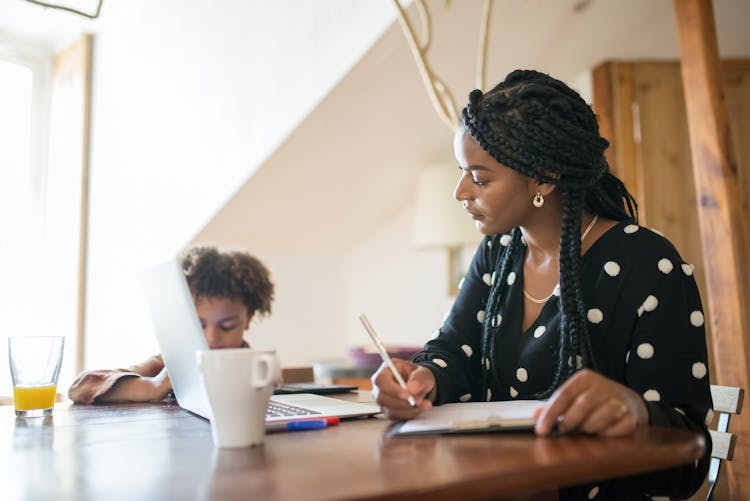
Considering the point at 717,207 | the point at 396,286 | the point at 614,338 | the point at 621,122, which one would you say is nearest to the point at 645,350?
the point at 614,338

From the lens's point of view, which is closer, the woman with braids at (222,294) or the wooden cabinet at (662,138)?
the woman with braids at (222,294)

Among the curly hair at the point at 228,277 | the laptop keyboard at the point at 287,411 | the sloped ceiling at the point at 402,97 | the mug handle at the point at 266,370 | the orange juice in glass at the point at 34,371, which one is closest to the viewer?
the mug handle at the point at 266,370

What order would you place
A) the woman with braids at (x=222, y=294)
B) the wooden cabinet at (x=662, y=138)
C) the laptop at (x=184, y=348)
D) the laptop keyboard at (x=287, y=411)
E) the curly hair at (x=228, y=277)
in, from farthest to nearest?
1. the wooden cabinet at (x=662, y=138)
2. the curly hair at (x=228, y=277)
3. the woman with braids at (x=222, y=294)
4. the laptop keyboard at (x=287, y=411)
5. the laptop at (x=184, y=348)

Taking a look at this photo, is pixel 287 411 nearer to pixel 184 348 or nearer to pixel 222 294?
pixel 184 348

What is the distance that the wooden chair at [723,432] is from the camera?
1.24 meters

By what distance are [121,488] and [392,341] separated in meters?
2.91

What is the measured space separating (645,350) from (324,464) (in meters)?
0.57

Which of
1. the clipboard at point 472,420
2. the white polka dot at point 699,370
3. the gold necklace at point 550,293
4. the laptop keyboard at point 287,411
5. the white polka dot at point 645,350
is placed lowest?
the laptop keyboard at point 287,411

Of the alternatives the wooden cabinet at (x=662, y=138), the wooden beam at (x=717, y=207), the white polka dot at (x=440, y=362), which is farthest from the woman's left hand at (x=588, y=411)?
the wooden cabinet at (x=662, y=138)

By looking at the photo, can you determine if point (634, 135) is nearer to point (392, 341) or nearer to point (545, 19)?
point (545, 19)

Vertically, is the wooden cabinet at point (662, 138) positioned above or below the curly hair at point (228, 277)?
above

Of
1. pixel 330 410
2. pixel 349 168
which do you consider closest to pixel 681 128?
pixel 349 168

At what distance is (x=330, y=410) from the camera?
1094mm

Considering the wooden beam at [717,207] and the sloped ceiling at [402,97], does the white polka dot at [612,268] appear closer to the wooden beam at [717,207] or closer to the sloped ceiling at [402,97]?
the wooden beam at [717,207]
